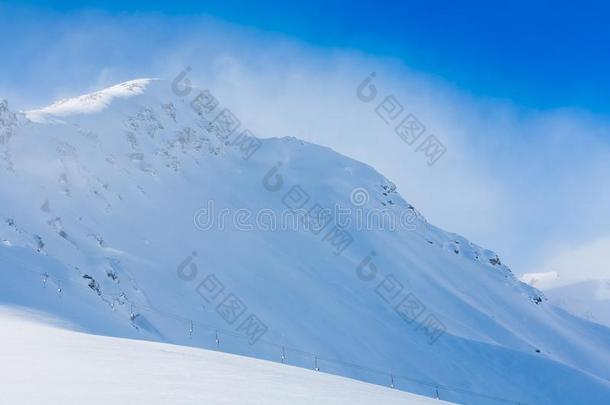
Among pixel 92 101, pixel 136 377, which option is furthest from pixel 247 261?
pixel 136 377

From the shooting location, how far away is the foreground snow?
821 cm

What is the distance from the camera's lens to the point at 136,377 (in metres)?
9.89

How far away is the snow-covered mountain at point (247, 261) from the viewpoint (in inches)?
1494

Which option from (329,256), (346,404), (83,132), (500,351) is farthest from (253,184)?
(346,404)

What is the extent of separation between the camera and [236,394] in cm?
942

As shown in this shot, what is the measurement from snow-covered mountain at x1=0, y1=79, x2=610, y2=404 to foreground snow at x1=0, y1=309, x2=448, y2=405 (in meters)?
7.43

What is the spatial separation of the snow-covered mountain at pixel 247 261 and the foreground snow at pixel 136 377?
7.43 metres

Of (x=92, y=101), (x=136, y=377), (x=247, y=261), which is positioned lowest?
(x=136, y=377)

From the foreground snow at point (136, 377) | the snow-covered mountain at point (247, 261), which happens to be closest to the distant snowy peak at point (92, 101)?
the snow-covered mountain at point (247, 261)

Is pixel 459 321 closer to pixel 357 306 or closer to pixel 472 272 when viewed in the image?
pixel 357 306

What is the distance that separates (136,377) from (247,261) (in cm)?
4803

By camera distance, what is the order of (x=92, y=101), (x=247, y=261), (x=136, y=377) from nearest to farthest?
(x=136, y=377) < (x=247, y=261) < (x=92, y=101)

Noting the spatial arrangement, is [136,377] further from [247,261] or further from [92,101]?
[92,101]

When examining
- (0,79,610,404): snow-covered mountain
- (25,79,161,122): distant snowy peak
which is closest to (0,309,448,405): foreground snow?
(0,79,610,404): snow-covered mountain
